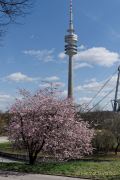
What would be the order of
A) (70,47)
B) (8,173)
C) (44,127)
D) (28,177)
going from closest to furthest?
(28,177) < (8,173) < (44,127) < (70,47)

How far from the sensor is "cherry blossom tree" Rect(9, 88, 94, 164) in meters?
22.2

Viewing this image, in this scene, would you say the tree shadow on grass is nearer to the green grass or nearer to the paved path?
the paved path

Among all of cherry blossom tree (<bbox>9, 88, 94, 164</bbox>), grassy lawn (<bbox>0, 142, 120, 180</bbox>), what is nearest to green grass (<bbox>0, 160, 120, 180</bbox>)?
grassy lawn (<bbox>0, 142, 120, 180</bbox>)

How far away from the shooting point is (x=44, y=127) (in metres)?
22.2

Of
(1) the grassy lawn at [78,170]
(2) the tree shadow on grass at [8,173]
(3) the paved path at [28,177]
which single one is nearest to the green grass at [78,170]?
(1) the grassy lawn at [78,170]

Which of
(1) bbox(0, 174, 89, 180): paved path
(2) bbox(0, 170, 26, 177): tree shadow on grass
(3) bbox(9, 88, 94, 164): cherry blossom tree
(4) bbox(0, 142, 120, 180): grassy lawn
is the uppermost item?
(3) bbox(9, 88, 94, 164): cherry blossom tree

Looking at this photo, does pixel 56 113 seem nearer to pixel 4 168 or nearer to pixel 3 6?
pixel 4 168

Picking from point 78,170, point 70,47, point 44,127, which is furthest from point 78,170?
point 70,47

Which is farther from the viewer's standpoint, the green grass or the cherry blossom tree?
the cherry blossom tree

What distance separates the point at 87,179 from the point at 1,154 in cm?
4485

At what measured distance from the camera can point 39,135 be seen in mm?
22047

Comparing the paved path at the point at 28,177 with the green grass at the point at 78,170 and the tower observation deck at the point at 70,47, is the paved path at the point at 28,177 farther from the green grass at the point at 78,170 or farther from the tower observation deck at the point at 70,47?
the tower observation deck at the point at 70,47

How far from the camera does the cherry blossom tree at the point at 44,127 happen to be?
72.8 feet

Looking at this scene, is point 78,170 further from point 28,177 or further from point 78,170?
point 28,177
